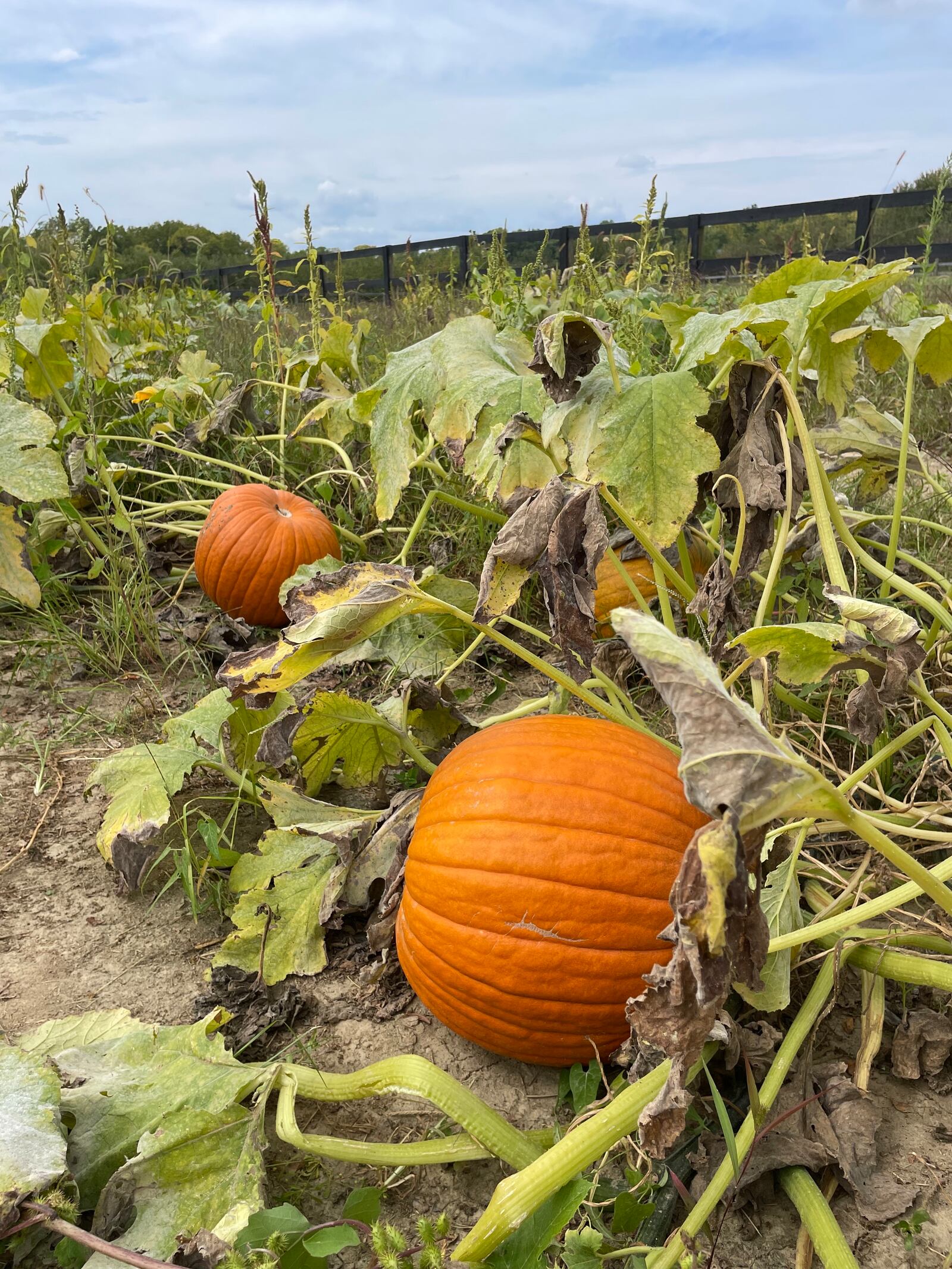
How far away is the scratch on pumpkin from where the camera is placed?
4.20 feet

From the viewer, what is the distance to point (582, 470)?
4.95 feet

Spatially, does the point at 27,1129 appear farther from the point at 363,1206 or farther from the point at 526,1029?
the point at 526,1029

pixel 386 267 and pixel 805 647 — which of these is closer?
pixel 805 647

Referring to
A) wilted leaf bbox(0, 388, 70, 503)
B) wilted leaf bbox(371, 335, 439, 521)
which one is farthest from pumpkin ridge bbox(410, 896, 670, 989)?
wilted leaf bbox(0, 388, 70, 503)

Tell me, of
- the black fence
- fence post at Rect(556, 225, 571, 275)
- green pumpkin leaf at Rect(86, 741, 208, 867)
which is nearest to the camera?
green pumpkin leaf at Rect(86, 741, 208, 867)

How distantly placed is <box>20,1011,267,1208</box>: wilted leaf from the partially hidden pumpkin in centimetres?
130

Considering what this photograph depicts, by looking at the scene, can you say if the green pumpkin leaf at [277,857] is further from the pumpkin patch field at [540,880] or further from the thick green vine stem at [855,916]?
the thick green vine stem at [855,916]

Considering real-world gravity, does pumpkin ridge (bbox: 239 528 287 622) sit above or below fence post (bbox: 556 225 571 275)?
below

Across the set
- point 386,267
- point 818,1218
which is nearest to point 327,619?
point 818,1218

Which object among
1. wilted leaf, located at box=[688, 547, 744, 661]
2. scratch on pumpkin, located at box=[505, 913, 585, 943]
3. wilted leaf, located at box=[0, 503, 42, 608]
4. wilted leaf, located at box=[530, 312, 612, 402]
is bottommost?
scratch on pumpkin, located at box=[505, 913, 585, 943]

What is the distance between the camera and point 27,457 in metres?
2.17

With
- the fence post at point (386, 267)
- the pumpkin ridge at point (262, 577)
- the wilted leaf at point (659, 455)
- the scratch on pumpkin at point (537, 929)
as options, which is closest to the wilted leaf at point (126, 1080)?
the scratch on pumpkin at point (537, 929)

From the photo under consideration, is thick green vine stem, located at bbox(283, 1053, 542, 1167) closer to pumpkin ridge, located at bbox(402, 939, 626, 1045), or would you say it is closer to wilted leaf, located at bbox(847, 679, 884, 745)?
pumpkin ridge, located at bbox(402, 939, 626, 1045)

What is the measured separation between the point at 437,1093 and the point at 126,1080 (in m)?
0.43
